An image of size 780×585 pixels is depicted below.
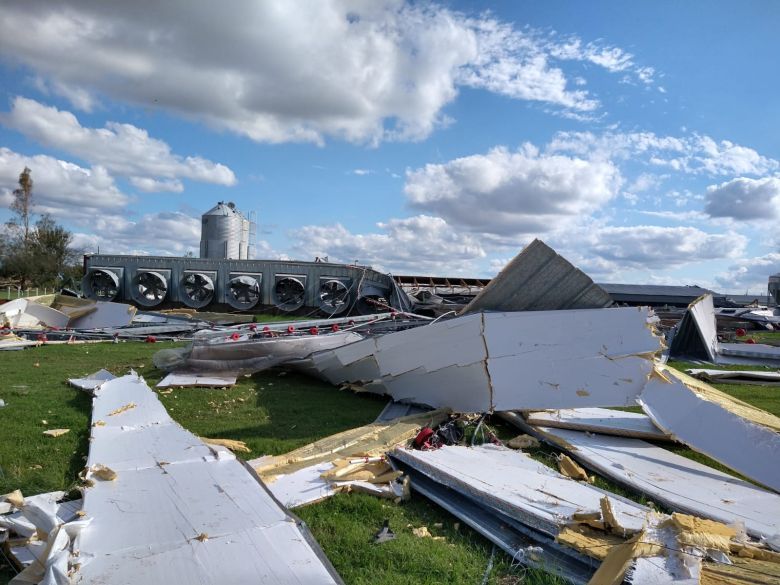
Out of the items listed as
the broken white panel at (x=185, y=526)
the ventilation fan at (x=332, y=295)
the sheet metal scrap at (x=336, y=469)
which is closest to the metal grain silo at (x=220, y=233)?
the ventilation fan at (x=332, y=295)

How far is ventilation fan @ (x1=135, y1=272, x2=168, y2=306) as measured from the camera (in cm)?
2161

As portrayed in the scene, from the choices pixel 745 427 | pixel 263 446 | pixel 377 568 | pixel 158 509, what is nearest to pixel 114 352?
pixel 263 446

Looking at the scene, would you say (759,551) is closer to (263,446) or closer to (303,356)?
(263,446)

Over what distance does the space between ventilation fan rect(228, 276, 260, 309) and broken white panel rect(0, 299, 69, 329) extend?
22.8 feet

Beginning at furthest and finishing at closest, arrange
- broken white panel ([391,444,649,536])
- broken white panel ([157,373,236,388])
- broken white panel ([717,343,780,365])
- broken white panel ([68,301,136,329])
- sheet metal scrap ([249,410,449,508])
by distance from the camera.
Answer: broken white panel ([68,301,136,329])
broken white panel ([717,343,780,365])
broken white panel ([157,373,236,388])
sheet metal scrap ([249,410,449,508])
broken white panel ([391,444,649,536])

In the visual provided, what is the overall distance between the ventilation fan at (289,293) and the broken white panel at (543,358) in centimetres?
1605

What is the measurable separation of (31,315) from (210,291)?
23.7 ft

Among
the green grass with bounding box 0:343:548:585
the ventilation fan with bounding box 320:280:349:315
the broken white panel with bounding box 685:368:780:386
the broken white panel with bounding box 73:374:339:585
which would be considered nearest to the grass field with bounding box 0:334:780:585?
the green grass with bounding box 0:343:548:585

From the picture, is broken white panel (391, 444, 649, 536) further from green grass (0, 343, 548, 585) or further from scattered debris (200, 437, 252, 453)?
scattered debris (200, 437, 252, 453)

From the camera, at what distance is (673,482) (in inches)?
147

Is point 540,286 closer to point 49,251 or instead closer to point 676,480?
point 676,480

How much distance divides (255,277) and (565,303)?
1750cm

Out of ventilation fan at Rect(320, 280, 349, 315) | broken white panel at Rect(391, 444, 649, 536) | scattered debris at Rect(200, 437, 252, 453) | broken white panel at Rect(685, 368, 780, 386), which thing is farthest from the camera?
ventilation fan at Rect(320, 280, 349, 315)

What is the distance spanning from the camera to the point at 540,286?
5488 mm
